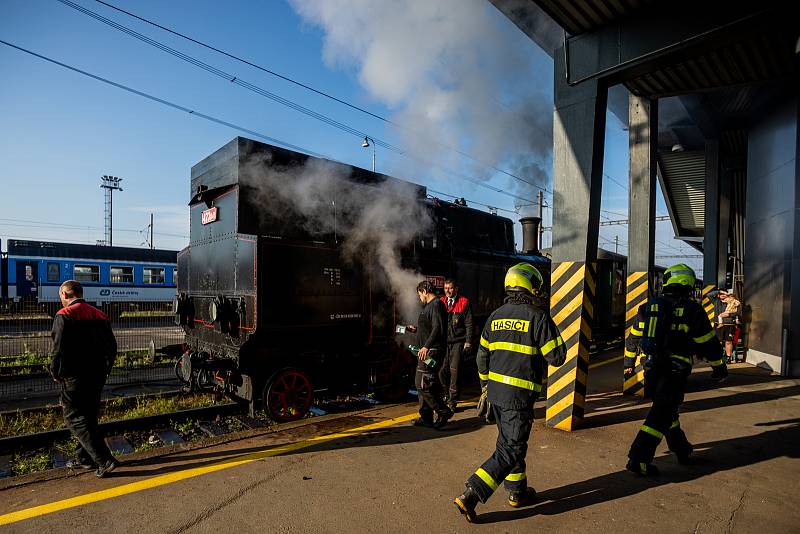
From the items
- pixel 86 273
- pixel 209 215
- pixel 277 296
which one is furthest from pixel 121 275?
pixel 277 296

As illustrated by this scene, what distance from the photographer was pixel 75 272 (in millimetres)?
21281

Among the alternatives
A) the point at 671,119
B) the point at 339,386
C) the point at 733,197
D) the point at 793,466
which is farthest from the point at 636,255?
the point at 733,197

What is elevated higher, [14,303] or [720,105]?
[720,105]

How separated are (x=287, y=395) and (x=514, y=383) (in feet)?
11.4

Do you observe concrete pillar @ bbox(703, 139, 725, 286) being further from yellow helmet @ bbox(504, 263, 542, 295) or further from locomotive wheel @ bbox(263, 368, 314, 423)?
locomotive wheel @ bbox(263, 368, 314, 423)

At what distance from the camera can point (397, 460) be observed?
4.38 meters

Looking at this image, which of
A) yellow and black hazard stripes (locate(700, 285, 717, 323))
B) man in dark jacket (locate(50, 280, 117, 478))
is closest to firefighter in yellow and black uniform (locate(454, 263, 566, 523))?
man in dark jacket (locate(50, 280, 117, 478))

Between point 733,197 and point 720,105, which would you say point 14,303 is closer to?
point 720,105

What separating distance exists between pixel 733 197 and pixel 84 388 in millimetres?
22912

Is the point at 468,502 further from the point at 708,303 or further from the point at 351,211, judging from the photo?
the point at 708,303

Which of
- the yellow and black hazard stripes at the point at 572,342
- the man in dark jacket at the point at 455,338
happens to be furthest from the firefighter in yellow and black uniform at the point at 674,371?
the man in dark jacket at the point at 455,338

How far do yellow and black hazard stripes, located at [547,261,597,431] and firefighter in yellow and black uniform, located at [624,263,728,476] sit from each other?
1.13 meters

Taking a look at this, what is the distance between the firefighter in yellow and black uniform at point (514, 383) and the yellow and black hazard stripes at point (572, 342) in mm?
2059

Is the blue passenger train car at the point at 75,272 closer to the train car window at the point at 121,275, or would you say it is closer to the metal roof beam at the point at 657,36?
the train car window at the point at 121,275
